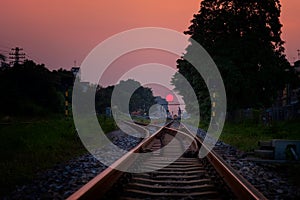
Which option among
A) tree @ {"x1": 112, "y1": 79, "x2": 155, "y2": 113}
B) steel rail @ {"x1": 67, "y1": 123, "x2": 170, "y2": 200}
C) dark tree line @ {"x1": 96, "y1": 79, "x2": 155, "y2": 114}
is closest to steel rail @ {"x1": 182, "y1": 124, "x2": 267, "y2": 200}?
steel rail @ {"x1": 67, "y1": 123, "x2": 170, "y2": 200}

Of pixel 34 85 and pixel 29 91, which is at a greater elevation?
pixel 34 85

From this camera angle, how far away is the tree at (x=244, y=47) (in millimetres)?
29969

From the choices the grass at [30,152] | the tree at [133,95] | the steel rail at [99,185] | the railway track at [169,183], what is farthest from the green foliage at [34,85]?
the tree at [133,95]

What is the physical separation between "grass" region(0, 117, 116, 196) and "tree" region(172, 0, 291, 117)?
17.5 meters

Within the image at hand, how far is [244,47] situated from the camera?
30453 millimetres

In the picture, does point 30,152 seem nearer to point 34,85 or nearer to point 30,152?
point 30,152

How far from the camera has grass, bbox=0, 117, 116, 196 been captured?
22.4 feet

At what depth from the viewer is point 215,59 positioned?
99.5 ft

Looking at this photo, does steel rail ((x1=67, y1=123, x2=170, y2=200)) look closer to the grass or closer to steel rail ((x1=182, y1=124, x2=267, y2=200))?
the grass

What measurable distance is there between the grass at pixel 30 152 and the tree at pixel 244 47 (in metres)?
17.5

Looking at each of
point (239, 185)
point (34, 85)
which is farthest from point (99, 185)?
point (34, 85)

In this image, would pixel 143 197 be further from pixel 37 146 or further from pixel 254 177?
pixel 37 146

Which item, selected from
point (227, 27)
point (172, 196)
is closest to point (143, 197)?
point (172, 196)

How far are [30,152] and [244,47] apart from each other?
23057 mm
